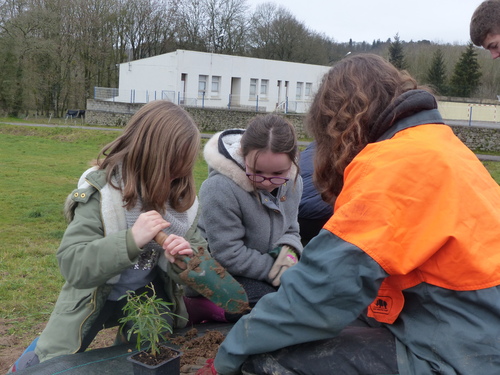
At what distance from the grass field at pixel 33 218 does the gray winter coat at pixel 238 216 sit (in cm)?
204

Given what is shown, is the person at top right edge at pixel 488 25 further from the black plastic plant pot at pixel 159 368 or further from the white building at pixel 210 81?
the white building at pixel 210 81

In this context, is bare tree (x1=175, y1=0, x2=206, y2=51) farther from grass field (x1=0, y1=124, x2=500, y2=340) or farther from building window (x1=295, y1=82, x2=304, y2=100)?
grass field (x1=0, y1=124, x2=500, y2=340)

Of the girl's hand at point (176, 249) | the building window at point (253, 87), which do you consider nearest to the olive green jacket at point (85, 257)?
the girl's hand at point (176, 249)

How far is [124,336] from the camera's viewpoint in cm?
286

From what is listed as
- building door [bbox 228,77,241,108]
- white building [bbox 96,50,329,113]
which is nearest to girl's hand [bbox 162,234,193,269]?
white building [bbox 96,50,329,113]

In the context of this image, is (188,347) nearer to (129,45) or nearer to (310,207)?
(310,207)

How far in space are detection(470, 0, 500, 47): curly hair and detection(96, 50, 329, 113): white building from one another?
27.7 meters

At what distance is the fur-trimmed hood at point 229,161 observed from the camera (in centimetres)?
308

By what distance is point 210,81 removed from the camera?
35.8 m

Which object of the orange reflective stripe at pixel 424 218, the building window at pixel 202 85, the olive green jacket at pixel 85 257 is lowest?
the olive green jacket at pixel 85 257

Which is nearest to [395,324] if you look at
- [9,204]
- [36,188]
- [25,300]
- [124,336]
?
[124,336]

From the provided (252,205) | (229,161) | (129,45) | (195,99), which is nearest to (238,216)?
(252,205)

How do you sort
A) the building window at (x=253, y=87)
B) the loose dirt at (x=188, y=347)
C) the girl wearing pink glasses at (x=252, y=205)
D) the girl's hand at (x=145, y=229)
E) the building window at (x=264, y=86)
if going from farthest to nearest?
the building window at (x=264, y=86), the building window at (x=253, y=87), the girl wearing pink glasses at (x=252, y=205), the loose dirt at (x=188, y=347), the girl's hand at (x=145, y=229)

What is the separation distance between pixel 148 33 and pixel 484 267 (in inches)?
1683
